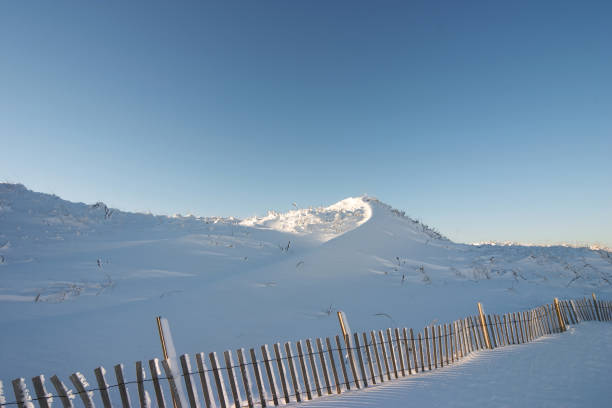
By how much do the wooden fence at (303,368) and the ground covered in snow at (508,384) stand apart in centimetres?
36

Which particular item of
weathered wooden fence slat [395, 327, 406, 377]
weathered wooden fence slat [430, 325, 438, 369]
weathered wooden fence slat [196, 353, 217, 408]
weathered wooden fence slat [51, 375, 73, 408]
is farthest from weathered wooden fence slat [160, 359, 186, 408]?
weathered wooden fence slat [430, 325, 438, 369]

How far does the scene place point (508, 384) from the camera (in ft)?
19.0

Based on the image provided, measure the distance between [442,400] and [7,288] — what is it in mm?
10731

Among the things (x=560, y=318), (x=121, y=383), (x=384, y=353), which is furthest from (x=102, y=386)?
(x=560, y=318)

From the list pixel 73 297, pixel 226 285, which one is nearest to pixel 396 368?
pixel 226 285

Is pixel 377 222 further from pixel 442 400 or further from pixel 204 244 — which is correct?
pixel 442 400

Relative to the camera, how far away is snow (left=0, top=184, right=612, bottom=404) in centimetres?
717

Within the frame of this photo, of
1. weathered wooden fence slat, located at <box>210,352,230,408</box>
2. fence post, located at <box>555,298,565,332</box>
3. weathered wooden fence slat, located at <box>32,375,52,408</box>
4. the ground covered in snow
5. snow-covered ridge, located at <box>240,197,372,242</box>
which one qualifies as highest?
snow-covered ridge, located at <box>240,197,372,242</box>

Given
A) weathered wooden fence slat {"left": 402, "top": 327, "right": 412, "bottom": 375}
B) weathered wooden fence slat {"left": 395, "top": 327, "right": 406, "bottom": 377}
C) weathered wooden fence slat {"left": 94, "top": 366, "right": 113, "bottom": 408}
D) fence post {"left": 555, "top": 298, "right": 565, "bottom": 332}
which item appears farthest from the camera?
fence post {"left": 555, "top": 298, "right": 565, "bottom": 332}

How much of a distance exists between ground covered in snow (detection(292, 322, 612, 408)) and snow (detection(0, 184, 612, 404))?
2.87 meters

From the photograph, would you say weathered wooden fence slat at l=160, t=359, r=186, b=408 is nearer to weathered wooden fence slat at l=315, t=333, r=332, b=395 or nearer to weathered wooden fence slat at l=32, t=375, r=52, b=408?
weathered wooden fence slat at l=32, t=375, r=52, b=408

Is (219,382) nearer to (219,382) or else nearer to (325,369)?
(219,382)

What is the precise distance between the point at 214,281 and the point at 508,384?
8.60m

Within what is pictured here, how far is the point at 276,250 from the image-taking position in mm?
15203
